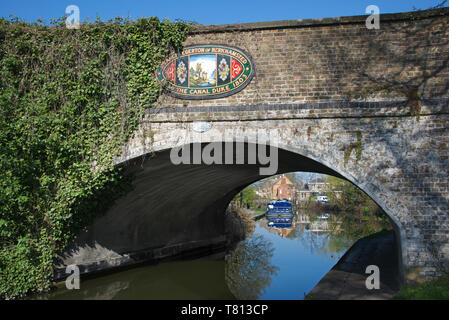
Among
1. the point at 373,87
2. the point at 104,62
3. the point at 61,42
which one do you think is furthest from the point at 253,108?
the point at 61,42

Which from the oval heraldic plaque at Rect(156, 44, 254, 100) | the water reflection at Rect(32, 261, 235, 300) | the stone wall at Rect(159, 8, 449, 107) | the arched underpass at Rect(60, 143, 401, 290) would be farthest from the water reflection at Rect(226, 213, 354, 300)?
the oval heraldic plaque at Rect(156, 44, 254, 100)

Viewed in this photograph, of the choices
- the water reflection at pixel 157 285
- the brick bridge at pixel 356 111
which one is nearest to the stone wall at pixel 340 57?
the brick bridge at pixel 356 111

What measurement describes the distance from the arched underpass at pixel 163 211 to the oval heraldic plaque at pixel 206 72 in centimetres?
121

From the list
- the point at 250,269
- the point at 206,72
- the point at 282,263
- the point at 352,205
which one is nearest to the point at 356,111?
the point at 206,72

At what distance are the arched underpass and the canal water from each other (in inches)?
21.6

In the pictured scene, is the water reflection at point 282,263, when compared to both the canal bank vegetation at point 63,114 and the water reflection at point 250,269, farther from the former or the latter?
the canal bank vegetation at point 63,114

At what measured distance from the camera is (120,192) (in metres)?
8.42

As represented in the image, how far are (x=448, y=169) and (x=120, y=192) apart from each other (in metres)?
6.85

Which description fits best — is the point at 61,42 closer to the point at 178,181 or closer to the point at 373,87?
the point at 178,181

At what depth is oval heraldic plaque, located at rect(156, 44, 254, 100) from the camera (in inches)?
281

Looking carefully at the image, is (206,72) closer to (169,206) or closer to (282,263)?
(169,206)

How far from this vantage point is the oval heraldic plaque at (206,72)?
715cm

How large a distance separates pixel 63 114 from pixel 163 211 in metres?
5.34

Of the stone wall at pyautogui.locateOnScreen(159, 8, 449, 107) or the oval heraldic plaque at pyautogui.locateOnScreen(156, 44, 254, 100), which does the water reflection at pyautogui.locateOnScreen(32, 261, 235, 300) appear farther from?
the oval heraldic plaque at pyautogui.locateOnScreen(156, 44, 254, 100)
